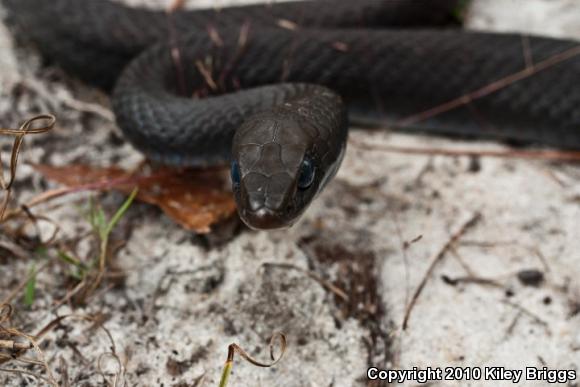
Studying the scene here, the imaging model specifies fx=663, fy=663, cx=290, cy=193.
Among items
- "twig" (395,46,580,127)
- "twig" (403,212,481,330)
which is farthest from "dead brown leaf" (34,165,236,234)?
"twig" (395,46,580,127)

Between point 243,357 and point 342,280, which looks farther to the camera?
point 342,280

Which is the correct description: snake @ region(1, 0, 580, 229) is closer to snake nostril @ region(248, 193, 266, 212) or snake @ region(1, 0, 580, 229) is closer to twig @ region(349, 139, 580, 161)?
twig @ region(349, 139, 580, 161)

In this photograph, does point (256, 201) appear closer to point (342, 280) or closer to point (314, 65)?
point (342, 280)

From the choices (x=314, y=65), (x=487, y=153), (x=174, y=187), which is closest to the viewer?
(x=174, y=187)

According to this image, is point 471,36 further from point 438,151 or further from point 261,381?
point 261,381

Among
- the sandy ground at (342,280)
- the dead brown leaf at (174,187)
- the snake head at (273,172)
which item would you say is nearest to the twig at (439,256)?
the sandy ground at (342,280)

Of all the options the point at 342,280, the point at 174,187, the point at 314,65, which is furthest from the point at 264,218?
the point at 314,65

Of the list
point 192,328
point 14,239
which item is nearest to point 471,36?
point 192,328
